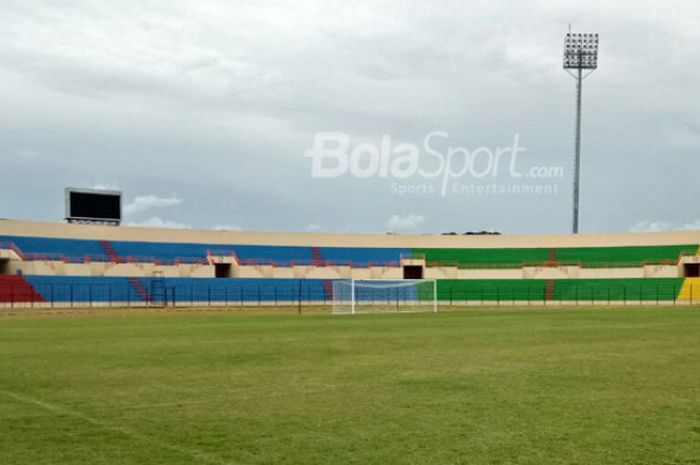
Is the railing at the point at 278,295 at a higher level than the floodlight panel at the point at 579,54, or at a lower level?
Answer: lower

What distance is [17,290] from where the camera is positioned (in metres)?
55.4

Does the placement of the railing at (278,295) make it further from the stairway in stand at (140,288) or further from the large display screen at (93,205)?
the large display screen at (93,205)

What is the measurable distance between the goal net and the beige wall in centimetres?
1662

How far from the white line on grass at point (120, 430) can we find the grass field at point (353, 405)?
3 centimetres

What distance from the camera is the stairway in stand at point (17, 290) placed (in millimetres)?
54750

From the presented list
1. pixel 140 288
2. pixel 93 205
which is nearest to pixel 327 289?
pixel 140 288

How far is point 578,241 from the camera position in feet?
254

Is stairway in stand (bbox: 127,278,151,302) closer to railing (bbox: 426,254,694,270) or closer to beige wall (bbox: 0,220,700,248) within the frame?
beige wall (bbox: 0,220,700,248)

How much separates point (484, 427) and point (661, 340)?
1457 cm

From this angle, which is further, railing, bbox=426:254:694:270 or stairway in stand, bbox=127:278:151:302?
railing, bbox=426:254:694:270

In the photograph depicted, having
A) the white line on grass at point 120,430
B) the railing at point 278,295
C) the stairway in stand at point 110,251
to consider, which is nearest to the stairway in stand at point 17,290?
the railing at point 278,295

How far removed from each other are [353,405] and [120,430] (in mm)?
2990

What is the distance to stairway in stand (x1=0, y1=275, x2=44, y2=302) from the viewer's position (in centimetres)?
5475

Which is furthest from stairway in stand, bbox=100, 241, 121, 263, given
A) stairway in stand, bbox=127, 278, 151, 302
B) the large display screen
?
stairway in stand, bbox=127, 278, 151, 302
